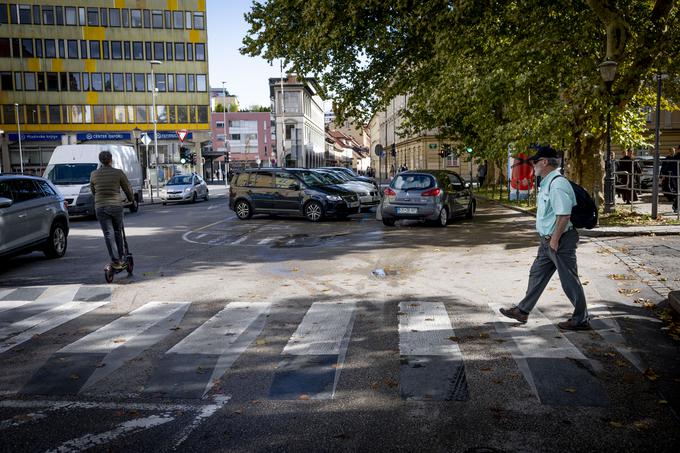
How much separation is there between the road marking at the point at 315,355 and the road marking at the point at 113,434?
2.69 feet

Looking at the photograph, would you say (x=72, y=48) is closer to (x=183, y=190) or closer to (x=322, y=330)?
(x=183, y=190)

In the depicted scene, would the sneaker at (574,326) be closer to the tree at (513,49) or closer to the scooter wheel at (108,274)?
the scooter wheel at (108,274)

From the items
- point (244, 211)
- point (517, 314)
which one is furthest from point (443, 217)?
point (517, 314)

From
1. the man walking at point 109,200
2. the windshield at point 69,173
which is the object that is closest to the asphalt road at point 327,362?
the man walking at point 109,200

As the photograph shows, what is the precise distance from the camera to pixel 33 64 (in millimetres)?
60219

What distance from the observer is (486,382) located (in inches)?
192

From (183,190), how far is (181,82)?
1270 inches

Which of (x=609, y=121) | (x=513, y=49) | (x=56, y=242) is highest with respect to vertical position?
(x=513, y=49)

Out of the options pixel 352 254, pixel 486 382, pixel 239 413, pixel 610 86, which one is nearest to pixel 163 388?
pixel 239 413

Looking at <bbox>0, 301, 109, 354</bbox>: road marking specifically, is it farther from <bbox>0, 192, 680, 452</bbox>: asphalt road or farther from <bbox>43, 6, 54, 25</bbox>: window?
<bbox>43, 6, 54, 25</bbox>: window

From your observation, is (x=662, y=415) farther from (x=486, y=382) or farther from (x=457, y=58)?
(x=457, y=58)

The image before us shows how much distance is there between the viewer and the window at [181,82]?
203ft

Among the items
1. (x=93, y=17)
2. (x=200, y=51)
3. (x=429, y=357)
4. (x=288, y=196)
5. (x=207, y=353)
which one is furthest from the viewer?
(x=200, y=51)

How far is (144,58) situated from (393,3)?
50.1 m
